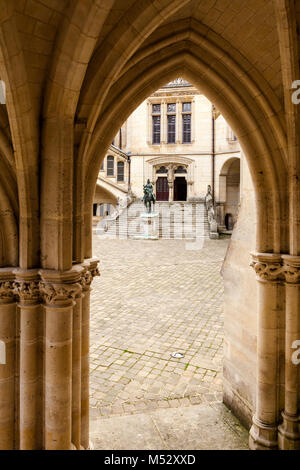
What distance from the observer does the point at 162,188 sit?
28.4 m

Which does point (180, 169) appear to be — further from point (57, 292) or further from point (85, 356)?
point (57, 292)

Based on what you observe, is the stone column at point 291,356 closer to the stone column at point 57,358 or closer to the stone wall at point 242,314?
the stone wall at point 242,314

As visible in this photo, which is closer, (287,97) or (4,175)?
(4,175)

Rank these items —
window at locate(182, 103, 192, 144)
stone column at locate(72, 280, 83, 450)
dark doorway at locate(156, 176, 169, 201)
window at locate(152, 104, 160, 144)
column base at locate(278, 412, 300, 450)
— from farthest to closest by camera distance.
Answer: dark doorway at locate(156, 176, 169, 201), window at locate(152, 104, 160, 144), window at locate(182, 103, 192, 144), column base at locate(278, 412, 300, 450), stone column at locate(72, 280, 83, 450)

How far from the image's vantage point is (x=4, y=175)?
99.9 inches

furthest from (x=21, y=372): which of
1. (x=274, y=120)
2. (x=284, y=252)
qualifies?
(x=274, y=120)

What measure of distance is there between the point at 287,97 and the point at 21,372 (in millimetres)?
3345

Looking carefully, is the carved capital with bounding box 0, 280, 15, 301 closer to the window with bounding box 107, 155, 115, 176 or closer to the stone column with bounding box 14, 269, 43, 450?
the stone column with bounding box 14, 269, 43, 450

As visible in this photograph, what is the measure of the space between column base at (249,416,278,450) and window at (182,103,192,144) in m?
25.2

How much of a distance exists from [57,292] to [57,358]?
1.70 feet

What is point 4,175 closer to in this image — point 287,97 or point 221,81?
point 221,81

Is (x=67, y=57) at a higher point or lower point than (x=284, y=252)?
higher

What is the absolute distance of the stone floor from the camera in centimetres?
433

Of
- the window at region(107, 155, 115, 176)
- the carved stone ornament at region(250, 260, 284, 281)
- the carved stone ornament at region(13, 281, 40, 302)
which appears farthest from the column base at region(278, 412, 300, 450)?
the window at region(107, 155, 115, 176)
